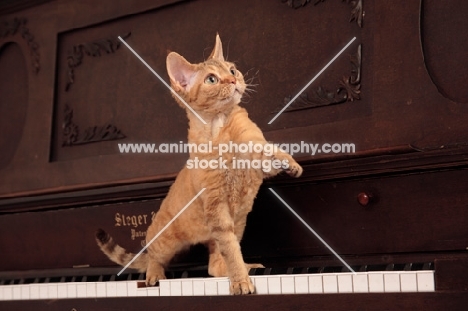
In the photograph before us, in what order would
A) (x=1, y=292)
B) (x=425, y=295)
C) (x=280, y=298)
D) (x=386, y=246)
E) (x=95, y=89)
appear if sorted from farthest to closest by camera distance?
(x=95, y=89), (x=1, y=292), (x=386, y=246), (x=280, y=298), (x=425, y=295)

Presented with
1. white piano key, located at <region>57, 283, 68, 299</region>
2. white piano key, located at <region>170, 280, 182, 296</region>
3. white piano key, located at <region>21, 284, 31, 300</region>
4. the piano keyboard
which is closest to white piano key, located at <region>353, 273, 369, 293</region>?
the piano keyboard

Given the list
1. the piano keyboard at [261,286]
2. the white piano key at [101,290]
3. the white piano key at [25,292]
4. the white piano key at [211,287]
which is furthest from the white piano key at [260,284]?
the white piano key at [25,292]

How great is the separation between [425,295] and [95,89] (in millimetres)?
1743

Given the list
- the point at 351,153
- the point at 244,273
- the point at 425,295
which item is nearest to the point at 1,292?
the point at 244,273

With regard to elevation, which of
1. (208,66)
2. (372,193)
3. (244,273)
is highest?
(208,66)

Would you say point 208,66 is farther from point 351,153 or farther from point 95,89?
point 95,89

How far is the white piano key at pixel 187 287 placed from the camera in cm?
224

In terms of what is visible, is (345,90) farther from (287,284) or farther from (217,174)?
(287,284)

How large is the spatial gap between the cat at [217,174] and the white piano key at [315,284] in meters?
0.21

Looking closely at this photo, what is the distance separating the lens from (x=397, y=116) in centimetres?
228

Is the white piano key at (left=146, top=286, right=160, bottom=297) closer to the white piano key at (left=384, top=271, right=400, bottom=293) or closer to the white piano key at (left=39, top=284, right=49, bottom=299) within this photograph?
the white piano key at (left=39, top=284, right=49, bottom=299)

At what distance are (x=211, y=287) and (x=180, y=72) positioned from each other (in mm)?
604

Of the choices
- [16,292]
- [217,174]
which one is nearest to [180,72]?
[217,174]

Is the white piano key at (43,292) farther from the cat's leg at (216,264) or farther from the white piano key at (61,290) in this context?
the cat's leg at (216,264)
